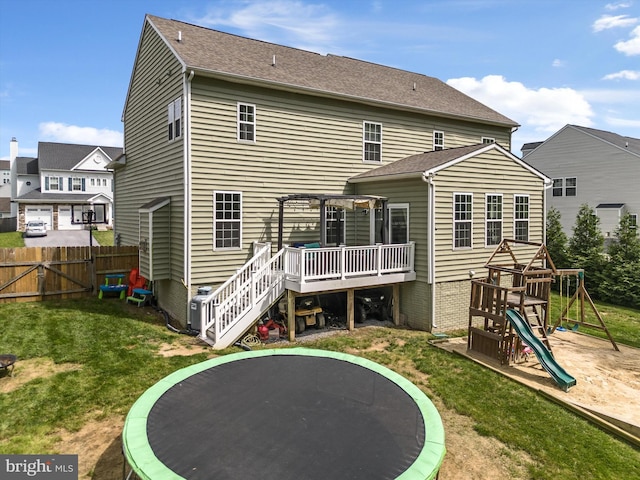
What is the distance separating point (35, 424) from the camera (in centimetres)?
564

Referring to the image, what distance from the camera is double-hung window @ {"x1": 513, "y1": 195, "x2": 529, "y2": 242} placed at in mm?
13122

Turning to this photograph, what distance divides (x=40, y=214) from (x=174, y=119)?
31166 mm

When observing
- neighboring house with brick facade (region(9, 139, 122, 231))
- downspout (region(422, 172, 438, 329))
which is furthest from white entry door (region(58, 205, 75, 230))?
downspout (region(422, 172, 438, 329))

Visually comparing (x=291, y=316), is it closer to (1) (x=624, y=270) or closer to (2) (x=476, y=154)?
(2) (x=476, y=154)

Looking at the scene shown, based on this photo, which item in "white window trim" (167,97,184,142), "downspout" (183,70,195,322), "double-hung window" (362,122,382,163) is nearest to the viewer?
"downspout" (183,70,195,322)

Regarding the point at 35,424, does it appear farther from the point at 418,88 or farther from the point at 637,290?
the point at 637,290

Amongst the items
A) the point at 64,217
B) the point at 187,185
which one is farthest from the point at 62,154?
the point at 187,185

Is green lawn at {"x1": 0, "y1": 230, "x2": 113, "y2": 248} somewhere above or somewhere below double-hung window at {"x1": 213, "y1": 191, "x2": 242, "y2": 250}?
below

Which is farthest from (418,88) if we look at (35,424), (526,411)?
(35,424)

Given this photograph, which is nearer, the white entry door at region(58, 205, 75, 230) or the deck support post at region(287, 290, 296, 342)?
the deck support post at region(287, 290, 296, 342)

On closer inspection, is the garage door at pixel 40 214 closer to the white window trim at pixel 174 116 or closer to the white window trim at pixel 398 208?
the white window trim at pixel 174 116

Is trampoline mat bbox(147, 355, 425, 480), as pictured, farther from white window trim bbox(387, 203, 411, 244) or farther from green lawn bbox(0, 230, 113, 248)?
green lawn bbox(0, 230, 113, 248)

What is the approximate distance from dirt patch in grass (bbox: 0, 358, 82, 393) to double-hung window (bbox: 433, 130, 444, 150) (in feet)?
43.8

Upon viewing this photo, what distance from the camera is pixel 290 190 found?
1212 cm
